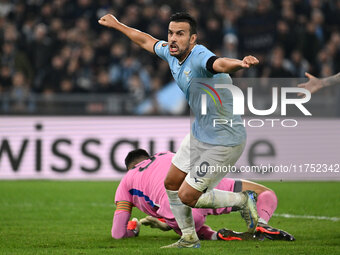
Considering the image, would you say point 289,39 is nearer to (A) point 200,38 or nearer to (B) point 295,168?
(A) point 200,38

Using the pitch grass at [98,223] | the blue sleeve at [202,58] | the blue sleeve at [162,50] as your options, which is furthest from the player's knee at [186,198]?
the blue sleeve at [162,50]

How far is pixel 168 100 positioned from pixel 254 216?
886cm

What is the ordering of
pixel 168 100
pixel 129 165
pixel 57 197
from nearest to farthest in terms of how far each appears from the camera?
pixel 129 165
pixel 57 197
pixel 168 100

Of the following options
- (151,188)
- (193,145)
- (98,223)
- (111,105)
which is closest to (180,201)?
(193,145)

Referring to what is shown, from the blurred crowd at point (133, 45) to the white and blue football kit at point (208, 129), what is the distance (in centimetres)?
842

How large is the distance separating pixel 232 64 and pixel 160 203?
82.4 inches

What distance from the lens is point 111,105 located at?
48.2 ft

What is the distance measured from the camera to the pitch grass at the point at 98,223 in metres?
6.65

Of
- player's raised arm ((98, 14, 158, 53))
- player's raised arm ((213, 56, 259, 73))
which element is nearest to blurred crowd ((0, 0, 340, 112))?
player's raised arm ((98, 14, 158, 53))

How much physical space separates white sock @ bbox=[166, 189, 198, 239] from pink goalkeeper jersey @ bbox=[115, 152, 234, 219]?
0.42 metres

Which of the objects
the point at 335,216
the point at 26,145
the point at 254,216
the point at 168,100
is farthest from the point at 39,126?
the point at 254,216

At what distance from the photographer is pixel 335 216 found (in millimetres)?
9367

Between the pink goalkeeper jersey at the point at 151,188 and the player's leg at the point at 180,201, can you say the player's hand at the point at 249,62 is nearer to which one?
the player's leg at the point at 180,201

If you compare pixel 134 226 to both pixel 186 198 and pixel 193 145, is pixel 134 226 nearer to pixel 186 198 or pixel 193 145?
pixel 186 198
